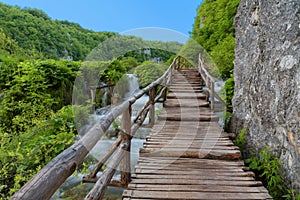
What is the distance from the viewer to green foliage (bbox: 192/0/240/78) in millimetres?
8898

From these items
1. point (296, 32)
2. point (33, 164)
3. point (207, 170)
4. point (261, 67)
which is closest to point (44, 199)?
point (207, 170)

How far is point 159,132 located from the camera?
363cm

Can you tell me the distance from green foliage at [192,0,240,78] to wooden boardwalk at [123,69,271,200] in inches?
206

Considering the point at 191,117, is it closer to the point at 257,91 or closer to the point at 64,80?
the point at 257,91

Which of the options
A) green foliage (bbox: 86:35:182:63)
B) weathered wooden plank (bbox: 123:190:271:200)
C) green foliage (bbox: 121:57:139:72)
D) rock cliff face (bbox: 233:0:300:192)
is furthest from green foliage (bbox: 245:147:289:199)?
green foliage (bbox: 121:57:139:72)

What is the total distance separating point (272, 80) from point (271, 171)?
3.81 ft

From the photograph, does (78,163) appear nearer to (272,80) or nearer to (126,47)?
(272,80)

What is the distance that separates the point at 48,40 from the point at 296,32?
24891mm

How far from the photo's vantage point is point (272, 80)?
262cm

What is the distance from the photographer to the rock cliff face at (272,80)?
2141 mm

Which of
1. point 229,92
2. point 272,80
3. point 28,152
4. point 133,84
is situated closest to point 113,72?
point 133,84

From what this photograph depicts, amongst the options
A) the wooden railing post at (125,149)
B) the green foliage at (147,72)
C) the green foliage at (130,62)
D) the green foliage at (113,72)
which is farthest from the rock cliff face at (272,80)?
the green foliage at (130,62)

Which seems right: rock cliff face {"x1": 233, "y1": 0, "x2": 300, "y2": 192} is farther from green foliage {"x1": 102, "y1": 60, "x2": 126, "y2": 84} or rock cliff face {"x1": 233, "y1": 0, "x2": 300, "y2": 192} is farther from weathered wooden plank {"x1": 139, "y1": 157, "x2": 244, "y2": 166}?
green foliage {"x1": 102, "y1": 60, "x2": 126, "y2": 84}

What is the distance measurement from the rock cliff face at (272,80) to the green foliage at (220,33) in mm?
4993
